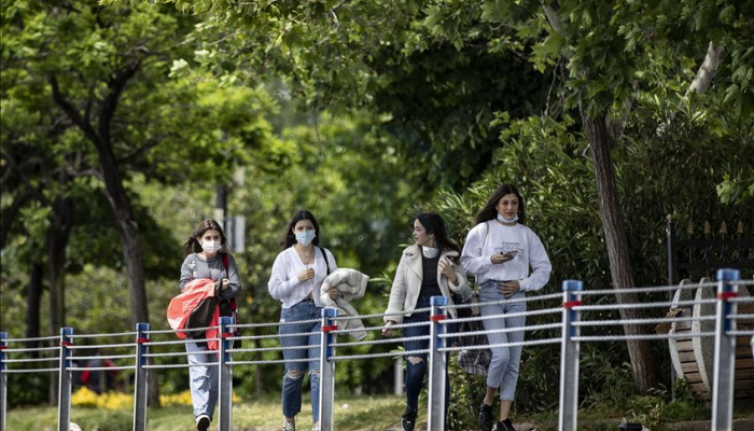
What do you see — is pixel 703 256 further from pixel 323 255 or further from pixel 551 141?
pixel 323 255

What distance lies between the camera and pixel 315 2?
12.9 metres

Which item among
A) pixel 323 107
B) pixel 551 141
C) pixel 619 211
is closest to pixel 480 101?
pixel 323 107

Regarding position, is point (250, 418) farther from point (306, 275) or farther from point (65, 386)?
point (306, 275)

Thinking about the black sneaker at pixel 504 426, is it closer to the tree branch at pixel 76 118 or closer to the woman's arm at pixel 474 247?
the woman's arm at pixel 474 247

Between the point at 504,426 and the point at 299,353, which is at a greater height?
the point at 299,353

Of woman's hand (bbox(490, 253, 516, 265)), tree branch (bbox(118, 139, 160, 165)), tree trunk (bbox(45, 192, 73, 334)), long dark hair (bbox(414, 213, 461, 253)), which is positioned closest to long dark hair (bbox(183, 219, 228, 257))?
long dark hair (bbox(414, 213, 461, 253))

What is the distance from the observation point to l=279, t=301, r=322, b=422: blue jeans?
1238 centimetres

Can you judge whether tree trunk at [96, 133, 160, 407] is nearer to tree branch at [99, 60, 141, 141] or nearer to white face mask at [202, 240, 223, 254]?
tree branch at [99, 60, 141, 141]

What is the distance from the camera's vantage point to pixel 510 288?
38.3 ft

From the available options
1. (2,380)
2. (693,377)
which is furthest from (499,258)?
(2,380)

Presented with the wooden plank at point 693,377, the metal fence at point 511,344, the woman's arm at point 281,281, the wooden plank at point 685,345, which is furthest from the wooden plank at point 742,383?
the woman's arm at point 281,281

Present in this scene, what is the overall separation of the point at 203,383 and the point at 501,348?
2.83 meters

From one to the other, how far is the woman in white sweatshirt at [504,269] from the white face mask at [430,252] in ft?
0.77

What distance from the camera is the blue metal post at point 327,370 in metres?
11.4
